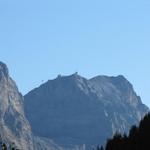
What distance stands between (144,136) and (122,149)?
19.0 ft

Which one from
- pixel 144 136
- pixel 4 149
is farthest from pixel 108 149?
pixel 4 149

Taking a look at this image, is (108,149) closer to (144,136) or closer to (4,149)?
(144,136)

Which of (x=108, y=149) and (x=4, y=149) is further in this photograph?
(x=108, y=149)

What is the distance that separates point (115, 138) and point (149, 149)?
73.0 feet

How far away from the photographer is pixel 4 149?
149125mm

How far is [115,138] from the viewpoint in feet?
545

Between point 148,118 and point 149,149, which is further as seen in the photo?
point 148,118

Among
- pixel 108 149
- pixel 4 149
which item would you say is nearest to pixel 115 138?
pixel 108 149

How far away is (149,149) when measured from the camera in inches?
5694

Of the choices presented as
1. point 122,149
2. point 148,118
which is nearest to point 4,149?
point 122,149

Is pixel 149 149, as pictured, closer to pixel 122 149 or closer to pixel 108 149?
pixel 122 149

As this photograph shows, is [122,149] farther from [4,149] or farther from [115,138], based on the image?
[4,149]

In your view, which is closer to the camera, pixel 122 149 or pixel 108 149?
pixel 122 149

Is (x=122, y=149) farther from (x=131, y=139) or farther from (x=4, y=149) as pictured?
(x=4, y=149)
